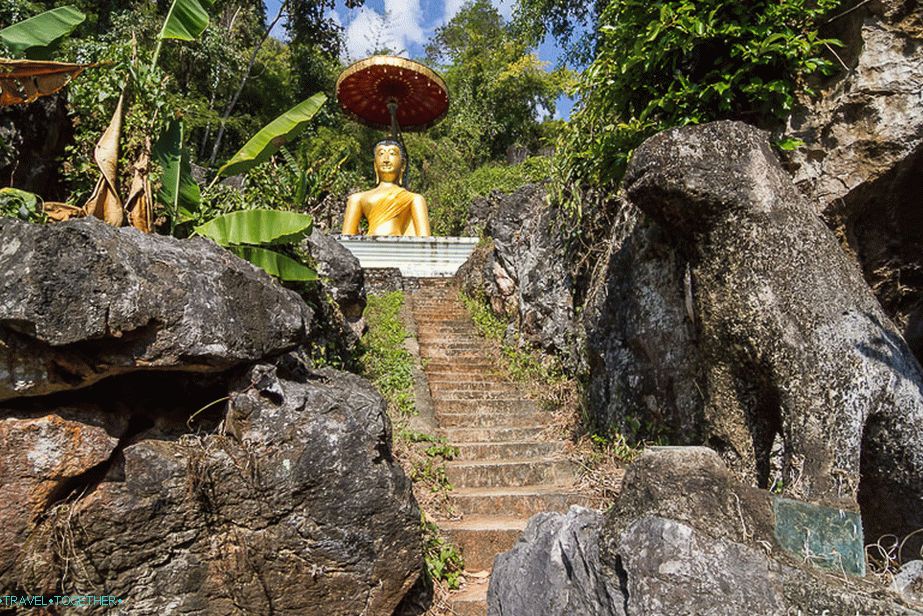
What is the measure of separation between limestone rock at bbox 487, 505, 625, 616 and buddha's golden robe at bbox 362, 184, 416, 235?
9.45 m

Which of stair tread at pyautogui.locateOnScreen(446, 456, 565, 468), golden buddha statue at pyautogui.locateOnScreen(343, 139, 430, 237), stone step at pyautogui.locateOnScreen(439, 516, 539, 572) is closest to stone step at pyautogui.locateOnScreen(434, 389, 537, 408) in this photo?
stair tread at pyautogui.locateOnScreen(446, 456, 565, 468)

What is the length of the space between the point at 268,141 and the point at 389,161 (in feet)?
25.7

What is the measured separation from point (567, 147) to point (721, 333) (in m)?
3.31

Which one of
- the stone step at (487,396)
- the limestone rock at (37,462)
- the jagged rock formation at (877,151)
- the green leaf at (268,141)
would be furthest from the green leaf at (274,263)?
the jagged rock formation at (877,151)

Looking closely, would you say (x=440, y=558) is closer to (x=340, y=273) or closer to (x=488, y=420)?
(x=488, y=420)

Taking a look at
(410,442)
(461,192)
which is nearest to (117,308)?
(410,442)

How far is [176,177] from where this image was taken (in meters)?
4.23

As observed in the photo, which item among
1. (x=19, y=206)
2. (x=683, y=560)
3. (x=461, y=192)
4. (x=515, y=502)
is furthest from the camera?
(x=461, y=192)

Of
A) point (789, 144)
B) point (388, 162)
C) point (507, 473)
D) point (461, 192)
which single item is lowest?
point (507, 473)

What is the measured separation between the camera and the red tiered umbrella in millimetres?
11602

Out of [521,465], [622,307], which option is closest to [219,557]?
[521,465]

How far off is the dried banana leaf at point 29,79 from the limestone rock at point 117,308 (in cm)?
157

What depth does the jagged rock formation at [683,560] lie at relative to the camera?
1.85 meters

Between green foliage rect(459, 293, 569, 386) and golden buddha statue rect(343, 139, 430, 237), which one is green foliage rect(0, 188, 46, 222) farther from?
golden buddha statue rect(343, 139, 430, 237)
